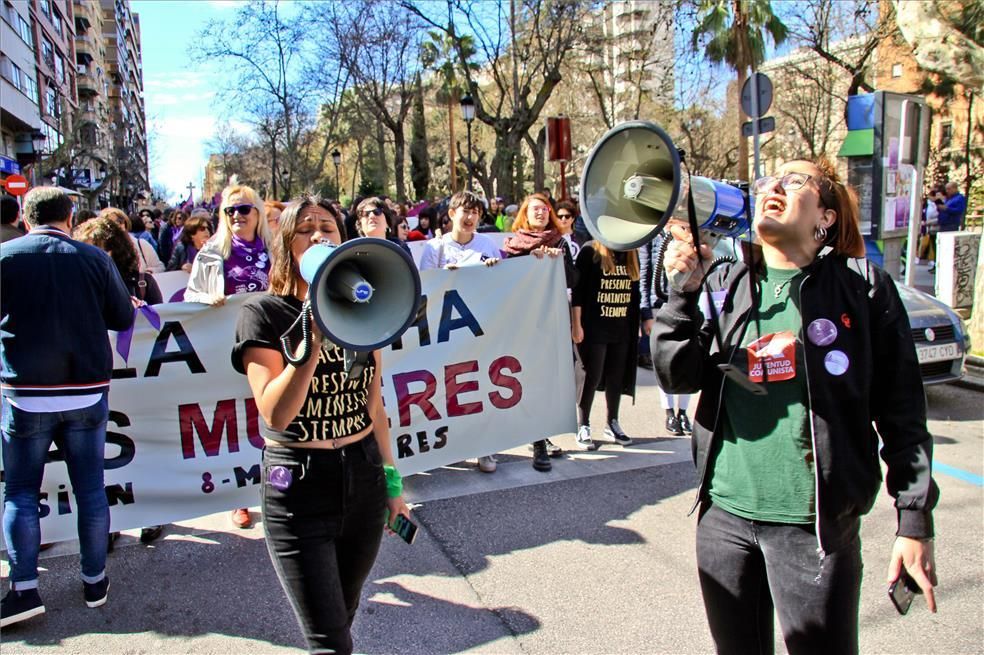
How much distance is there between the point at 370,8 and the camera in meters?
→ 21.7

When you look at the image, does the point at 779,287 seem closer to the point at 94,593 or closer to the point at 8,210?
the point at 94,593

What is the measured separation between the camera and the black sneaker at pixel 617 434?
5.45m

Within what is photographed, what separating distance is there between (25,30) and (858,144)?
4283cm

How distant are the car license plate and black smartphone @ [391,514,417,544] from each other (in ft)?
18.2

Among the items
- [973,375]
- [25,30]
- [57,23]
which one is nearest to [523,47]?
[973,375]

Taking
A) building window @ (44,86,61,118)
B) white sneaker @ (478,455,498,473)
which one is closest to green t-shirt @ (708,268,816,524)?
white sneaker @ (478,455,498,473)

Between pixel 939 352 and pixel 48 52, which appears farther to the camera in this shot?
pixel 48 52

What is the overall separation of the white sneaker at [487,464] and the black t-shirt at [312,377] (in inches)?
112

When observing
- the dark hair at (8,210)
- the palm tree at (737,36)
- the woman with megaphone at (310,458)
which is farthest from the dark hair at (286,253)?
the palm tree at (737,36)

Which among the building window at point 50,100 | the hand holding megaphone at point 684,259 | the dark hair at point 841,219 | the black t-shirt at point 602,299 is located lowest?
the black t-shirt at point 602,299

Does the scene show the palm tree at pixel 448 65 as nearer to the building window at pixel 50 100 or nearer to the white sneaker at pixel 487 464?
the white sneaker at pixel 487 464

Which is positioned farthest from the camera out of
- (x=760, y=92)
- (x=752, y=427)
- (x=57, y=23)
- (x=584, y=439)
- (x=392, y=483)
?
(x=57, y=23)

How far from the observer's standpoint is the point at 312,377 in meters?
2.01

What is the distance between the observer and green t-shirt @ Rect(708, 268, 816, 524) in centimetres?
188
